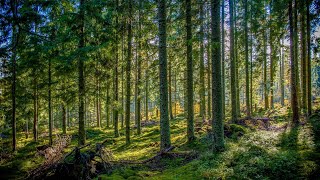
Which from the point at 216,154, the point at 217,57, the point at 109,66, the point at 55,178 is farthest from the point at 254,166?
the point at 109,66

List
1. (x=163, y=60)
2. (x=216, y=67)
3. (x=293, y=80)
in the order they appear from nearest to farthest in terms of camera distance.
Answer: (x=216, y=67) → (x=163, y=60) → (x=293, y=80)

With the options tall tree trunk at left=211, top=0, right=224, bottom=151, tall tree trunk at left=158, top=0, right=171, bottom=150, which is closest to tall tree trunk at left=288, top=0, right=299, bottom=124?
tall tree trunk at left=211, top=0, right=224, bottom=151

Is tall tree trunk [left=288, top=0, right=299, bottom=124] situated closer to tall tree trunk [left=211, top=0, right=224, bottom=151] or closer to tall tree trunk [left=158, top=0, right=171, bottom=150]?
tall tree trunk [left=211, top=0, right=224, bottom=151]

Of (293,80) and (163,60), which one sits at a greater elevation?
(163,60)

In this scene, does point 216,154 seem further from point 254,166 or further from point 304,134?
A: point 304,134

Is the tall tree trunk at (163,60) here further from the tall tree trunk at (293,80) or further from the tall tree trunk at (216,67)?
the tall tree trunk at (293,80)

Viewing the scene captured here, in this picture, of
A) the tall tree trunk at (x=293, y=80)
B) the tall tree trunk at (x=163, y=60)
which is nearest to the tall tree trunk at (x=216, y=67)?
the tall tree trunk at (x=163, y=60)

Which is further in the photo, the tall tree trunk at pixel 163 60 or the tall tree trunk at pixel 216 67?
the tall tree trunk at pixel 163 60

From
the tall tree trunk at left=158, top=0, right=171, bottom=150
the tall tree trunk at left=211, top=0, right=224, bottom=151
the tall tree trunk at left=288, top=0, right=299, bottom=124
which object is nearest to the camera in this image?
the tall tree trunk at left=211, top=0, right=224, bottom=151

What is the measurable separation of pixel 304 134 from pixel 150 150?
7278 millimetres

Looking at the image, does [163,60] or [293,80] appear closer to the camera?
[163,60]

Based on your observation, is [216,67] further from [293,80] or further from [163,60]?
[293,80]

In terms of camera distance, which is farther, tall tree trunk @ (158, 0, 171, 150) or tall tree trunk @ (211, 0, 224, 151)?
tall tree trunk @ (158, 0, 171, 150)

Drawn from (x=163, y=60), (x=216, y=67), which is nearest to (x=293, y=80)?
(x=216, y=67)
